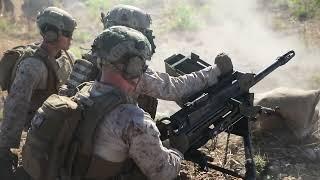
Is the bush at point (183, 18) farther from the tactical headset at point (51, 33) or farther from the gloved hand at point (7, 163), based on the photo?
the gloved hand at point (7, 163)

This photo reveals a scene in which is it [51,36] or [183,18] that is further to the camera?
[183,18]

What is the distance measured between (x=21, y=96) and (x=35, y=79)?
18 centimetres

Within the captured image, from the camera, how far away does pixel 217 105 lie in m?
4.39

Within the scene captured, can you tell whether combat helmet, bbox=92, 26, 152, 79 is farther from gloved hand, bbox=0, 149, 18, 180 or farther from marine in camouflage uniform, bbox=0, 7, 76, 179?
gloved hand, bbox=0, 149, 18, 180

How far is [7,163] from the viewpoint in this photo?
4.68m

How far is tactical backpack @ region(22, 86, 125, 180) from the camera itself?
10.4 feet

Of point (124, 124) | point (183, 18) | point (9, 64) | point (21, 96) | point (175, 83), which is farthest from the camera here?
point (183, 18)

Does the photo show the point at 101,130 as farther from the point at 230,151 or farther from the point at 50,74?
the point at 230,151

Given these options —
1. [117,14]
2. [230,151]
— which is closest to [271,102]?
[230,151]

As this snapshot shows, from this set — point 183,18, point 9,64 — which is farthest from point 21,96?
point 183,18

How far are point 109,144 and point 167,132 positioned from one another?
0.86 m

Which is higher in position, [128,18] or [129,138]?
[128,18]

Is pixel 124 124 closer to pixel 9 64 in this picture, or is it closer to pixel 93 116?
pixel 93 116

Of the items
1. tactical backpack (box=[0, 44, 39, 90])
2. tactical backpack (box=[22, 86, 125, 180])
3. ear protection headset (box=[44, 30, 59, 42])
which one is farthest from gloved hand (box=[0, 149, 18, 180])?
tactical backpack (box=[22, 86, 125, 180])
